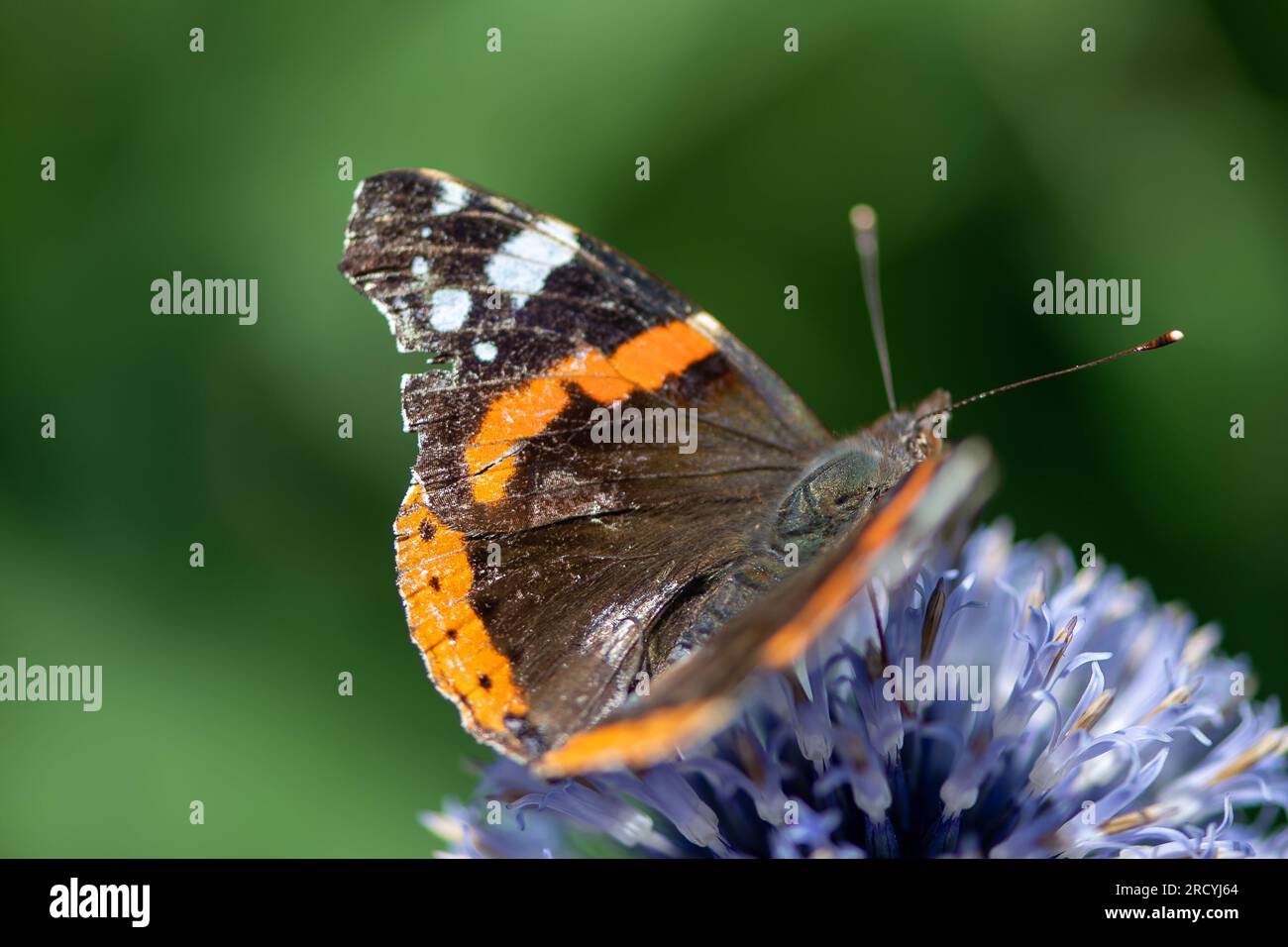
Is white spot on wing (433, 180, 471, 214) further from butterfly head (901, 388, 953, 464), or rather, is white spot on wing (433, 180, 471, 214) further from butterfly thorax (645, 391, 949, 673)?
butterfly head (901, 388, 953, 464)

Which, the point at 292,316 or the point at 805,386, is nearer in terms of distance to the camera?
the point at 292,316

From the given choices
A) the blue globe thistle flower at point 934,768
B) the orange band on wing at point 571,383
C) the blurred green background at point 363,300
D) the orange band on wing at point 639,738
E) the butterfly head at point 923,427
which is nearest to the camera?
the orange band on wing at point 639,738

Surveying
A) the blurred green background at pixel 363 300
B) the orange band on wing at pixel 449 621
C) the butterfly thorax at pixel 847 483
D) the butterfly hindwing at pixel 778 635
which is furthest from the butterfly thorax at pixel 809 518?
the blurred green background at pixel 363 300

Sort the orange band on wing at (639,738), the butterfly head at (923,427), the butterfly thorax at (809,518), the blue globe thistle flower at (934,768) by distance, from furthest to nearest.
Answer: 1. the butterfly head at (923,427)
2. the butterfly thorax at (809,518)
3. the blue globe thistle flower at (934,768)
4. the orange band on wing at (639,738)

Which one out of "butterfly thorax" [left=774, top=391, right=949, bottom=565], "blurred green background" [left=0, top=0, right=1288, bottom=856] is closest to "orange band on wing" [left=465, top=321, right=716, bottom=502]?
"butterfly thorax" [left=774, top=391, right=949, bottom=565]

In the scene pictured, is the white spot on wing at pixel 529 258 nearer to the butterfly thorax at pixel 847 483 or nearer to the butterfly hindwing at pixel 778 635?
the butterfly thorax at pixel 847 483
